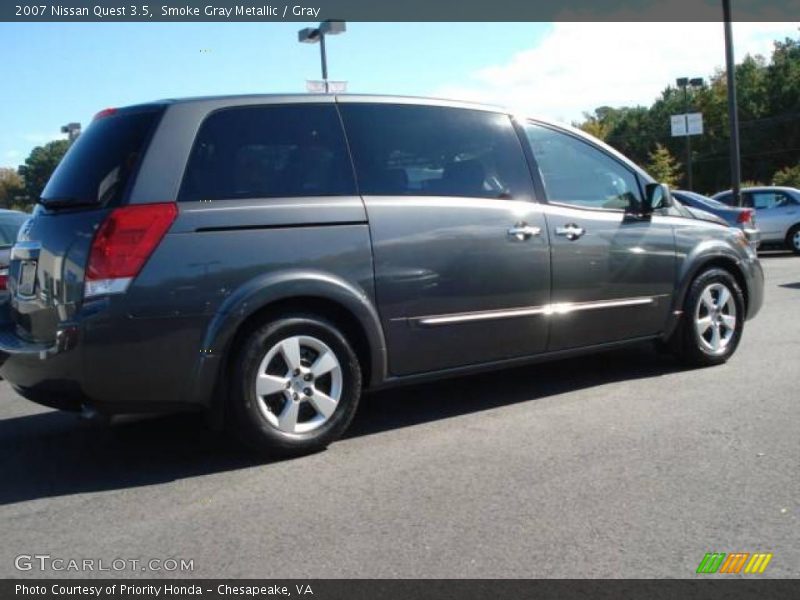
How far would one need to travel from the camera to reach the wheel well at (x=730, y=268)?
20.4 feet

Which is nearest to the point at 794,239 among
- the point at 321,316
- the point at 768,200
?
the point at 768,200

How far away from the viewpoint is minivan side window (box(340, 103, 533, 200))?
4.76 meters

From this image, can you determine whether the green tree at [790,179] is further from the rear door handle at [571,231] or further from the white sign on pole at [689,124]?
the rear door handle at [571,231]

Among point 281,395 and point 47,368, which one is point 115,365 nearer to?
point 47,368

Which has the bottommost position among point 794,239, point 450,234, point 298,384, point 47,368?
point 794,239

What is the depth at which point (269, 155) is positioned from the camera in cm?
448

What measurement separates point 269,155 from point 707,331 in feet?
12.1

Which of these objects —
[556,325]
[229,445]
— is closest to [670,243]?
[556,325]

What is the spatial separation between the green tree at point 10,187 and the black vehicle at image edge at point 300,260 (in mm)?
49971

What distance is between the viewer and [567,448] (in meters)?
4.48

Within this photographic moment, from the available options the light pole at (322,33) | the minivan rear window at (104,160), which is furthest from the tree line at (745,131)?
the minivan rear window at (104,160)

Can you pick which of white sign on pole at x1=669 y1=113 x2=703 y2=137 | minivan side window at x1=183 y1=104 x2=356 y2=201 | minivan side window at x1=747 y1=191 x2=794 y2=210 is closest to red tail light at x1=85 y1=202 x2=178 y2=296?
minivan side window at x1=183 y1=104 x2=356 y2=201
